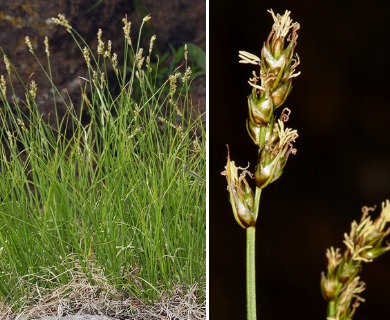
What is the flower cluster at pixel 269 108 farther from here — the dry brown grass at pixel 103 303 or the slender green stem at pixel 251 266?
the dry brown grass at pixel 103 303

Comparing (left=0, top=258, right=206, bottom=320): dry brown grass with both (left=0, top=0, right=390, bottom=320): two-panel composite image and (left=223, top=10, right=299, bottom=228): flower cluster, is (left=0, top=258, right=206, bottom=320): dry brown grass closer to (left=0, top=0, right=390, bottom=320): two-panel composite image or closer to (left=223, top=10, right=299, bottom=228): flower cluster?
(left=0, top=0, right=390, bottom=320): two-panel composite image

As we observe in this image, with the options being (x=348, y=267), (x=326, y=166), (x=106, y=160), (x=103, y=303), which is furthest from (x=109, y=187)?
(x=348, y=267)

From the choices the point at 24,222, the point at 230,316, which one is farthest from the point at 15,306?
the point at 230,316

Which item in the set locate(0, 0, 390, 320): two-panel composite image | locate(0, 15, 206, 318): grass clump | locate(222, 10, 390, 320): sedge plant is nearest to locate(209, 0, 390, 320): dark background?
locate(222, 10, 390, 320): sedge plant

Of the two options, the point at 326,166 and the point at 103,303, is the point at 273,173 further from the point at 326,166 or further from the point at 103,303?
the point at 103,303

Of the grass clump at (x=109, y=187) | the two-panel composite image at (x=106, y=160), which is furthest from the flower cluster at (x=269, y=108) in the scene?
the grass clump at (x=109, y=187)
